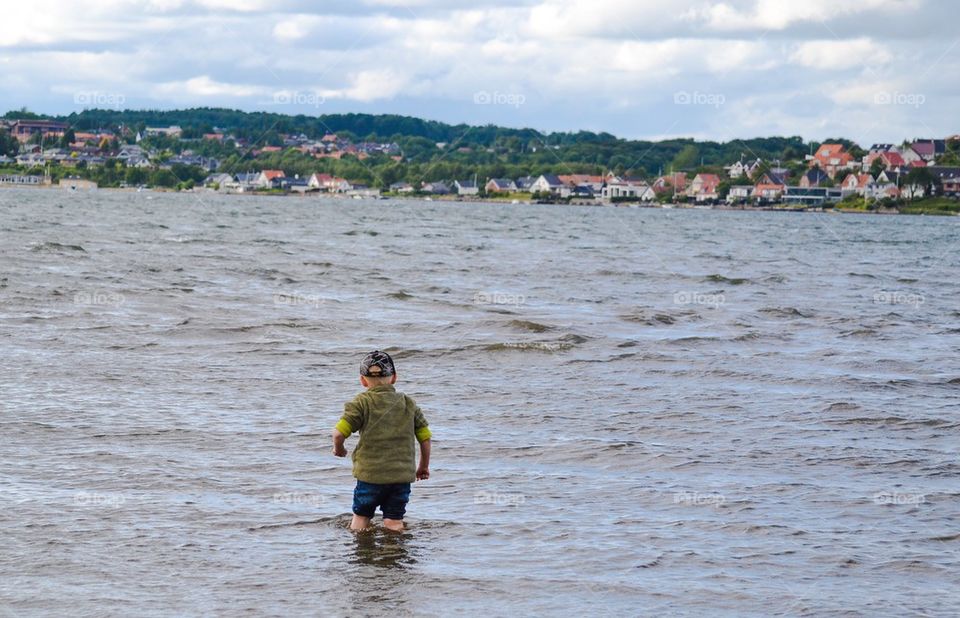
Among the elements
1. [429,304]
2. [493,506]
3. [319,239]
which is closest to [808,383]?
[493,506]

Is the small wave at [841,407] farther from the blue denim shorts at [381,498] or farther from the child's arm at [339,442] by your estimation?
the child's arm at [339,442]

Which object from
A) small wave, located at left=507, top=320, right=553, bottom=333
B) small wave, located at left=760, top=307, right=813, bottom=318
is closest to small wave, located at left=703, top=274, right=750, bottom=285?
small wave, located at left=760, top=307, right=813, bottom=318

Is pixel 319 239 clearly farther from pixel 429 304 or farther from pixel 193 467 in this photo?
pixel 193 467

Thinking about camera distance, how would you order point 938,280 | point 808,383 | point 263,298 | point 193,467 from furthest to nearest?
point 938,280 → point 263,298 → point 808,383 → point 193,467

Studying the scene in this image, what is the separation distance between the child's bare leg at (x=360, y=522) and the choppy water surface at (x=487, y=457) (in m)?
0.19

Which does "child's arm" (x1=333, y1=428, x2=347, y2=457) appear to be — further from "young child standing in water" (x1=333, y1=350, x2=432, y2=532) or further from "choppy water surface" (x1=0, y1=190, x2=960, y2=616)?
"choppy water surface" (x1=0, y1=190, x2=960, y2=616)

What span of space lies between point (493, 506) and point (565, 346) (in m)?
12.0

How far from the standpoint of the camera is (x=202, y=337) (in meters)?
22.8

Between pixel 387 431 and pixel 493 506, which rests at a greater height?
pixel 387 431

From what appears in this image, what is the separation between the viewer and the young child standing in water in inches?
402

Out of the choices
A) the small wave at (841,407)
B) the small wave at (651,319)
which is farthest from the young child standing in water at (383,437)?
the small wave at (651,319)

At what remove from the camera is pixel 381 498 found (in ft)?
33.9

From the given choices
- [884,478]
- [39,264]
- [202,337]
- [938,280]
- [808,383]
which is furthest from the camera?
[938,280]

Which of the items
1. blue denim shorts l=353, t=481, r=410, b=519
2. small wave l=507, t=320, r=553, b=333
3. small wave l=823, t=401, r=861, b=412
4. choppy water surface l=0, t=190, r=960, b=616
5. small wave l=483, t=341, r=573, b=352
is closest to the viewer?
choppy water surface l=0, t=190, r=960, b=616
